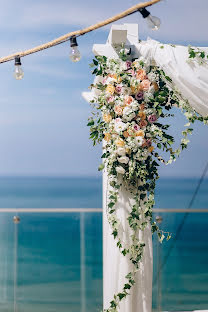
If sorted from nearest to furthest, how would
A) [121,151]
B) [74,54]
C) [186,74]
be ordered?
[74,54] < [186,74] < [121,151]

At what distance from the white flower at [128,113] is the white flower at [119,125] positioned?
4 centimetres

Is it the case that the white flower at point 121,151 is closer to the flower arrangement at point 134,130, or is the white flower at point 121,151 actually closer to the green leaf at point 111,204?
the flower arrangement at point 134,130

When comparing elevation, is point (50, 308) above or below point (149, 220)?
below

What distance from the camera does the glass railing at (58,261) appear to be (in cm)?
504

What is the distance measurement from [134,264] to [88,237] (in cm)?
130

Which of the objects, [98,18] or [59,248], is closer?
[59,248]

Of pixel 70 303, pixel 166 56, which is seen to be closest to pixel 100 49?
pixel 166 56

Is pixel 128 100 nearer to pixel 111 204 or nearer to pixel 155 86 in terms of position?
pixel 155 86

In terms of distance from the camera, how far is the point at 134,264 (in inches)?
150

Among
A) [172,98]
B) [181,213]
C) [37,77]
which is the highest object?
[37,77]

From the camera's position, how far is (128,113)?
12.2 feet

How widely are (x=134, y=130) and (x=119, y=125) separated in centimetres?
10

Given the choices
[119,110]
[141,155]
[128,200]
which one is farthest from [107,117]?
[128,200]

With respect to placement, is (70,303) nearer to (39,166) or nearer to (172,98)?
(172,98)
